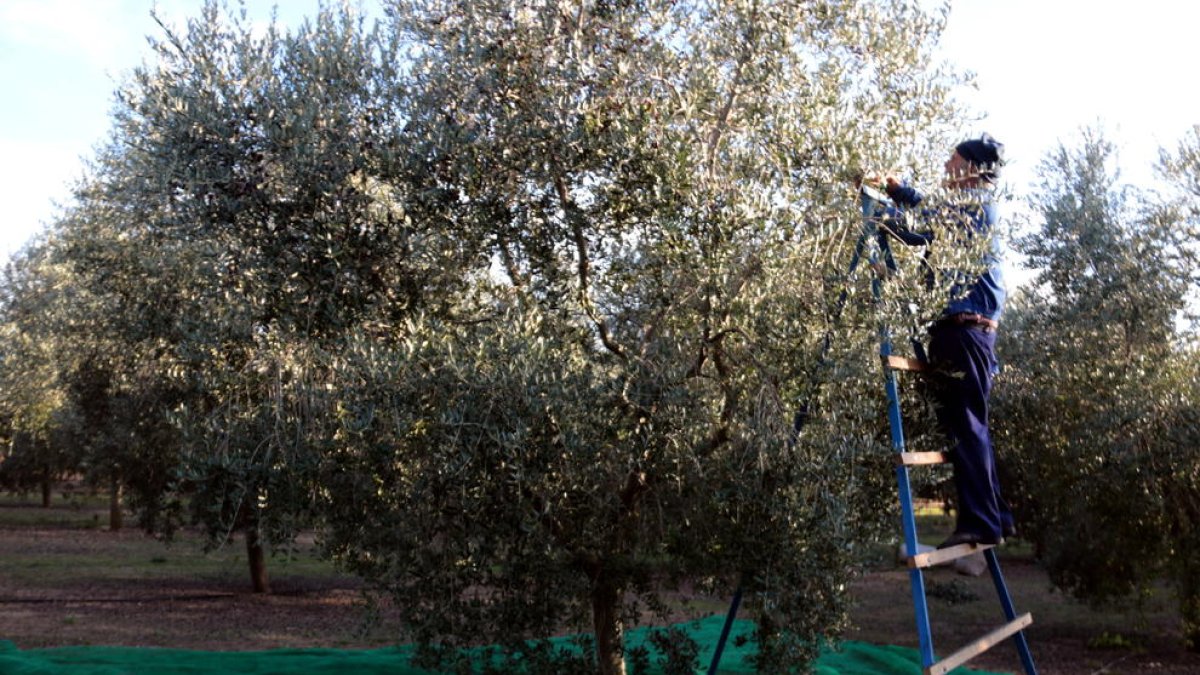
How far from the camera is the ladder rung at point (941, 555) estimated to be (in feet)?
22.8

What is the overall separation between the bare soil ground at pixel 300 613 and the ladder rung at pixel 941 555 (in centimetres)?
314

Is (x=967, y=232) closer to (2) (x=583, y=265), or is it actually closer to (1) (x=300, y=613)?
(2) (x=583, y=265)

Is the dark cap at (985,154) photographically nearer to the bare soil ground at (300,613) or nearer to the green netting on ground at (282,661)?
the bare soil ground at (300,613)

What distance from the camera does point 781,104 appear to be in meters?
8.12

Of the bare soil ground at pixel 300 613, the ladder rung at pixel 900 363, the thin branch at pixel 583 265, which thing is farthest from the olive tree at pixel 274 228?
the ladder rung at pixel 900 363

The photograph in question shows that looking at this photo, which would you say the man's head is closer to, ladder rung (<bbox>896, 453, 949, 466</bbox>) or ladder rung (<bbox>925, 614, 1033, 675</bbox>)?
ladder rung (<bbox>896, 453, 949, 466</bbox>)

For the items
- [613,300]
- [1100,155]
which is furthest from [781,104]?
[1100,155]

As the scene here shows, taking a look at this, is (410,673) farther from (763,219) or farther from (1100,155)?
(1100,155)

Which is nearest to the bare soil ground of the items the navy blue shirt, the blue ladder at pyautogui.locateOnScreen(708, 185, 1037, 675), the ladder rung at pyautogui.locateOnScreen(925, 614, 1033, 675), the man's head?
the ladder rung at pyautogui.locateOnScreen(925, 614, 1033, 675)

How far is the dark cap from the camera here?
27.2 ft

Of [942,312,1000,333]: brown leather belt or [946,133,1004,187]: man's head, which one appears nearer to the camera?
[942,312,1000,333]: brown leather belt

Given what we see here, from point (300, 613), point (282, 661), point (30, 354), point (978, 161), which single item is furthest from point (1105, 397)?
point (30, 354)

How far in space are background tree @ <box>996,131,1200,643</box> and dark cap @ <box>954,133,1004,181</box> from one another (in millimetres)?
6840

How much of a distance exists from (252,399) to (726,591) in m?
4.12
